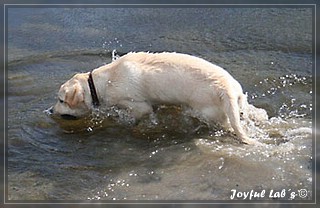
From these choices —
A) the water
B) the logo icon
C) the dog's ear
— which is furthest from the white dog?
the logo icon

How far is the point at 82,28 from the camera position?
877 cm

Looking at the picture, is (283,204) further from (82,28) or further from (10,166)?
(82,28)

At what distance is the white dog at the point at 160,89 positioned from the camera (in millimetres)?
5031

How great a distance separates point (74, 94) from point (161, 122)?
1.01 metres

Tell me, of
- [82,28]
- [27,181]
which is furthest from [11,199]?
[82,28]

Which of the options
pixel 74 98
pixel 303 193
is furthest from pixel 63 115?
pixel 303 193

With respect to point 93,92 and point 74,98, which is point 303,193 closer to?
point 93,92

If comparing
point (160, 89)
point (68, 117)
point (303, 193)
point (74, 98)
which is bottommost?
point (303, 193)

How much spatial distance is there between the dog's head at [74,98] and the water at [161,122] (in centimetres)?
15

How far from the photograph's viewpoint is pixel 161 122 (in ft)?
18.7

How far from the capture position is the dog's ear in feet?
18.8

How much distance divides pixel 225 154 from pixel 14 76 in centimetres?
352

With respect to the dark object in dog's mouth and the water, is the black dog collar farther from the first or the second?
the dark object in dog's mouth

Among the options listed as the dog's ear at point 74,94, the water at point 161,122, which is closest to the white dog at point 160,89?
the dog's ear at point 74,94
